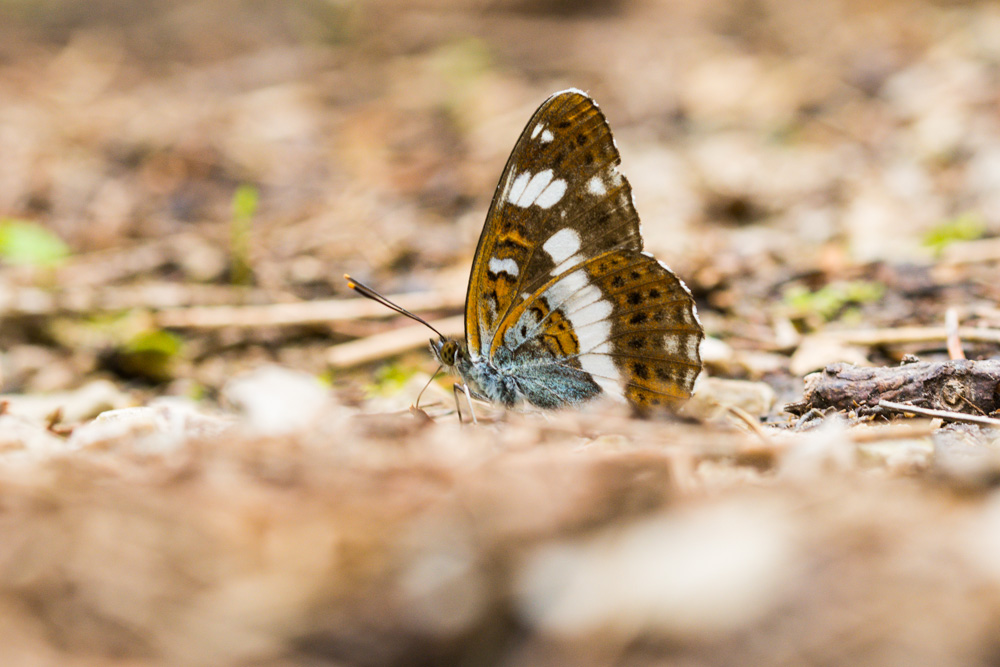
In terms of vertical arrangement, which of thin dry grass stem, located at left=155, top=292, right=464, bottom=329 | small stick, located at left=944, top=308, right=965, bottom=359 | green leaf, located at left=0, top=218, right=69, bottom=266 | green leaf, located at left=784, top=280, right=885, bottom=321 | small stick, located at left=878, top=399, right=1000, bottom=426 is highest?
green leaf, located at left=0, top=218, right=69, bottom=266

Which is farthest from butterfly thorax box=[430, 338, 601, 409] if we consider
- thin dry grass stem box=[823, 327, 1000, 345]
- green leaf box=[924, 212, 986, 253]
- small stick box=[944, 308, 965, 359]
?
green leaf box=[924, 212, 986, 253]

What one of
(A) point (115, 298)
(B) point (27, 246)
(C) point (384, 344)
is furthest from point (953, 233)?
(B) point (27, 246)

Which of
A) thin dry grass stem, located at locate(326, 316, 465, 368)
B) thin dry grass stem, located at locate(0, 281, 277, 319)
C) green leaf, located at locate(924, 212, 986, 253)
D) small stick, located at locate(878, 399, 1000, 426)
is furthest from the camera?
thin dry grass stem, located at locate(0, 281, 277, 319)

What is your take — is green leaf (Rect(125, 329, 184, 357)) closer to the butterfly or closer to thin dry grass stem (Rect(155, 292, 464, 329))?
thin dry grass stem (Rect(155, 292, 464, 329))

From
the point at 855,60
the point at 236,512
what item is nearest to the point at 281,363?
the point at 236,512

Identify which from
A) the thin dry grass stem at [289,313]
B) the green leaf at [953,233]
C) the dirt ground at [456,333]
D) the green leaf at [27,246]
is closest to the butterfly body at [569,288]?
the dirt ground at [456,333]

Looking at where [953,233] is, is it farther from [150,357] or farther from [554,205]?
[150,357]

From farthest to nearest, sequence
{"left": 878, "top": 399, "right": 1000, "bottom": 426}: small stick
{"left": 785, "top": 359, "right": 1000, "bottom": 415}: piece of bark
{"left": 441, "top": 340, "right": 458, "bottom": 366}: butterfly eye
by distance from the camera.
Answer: {"left": 441, "top": 340, "right": 458, "bottom": 366}: butterfly eye < {"left": 785, "top": 359, "right": 1000, "bottom": 415}: piece of bark < {"left": 878, "top": 399, "right": 1000, "bottom": 426}: small stick
